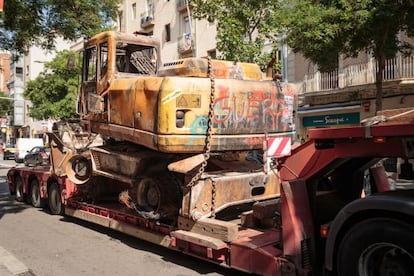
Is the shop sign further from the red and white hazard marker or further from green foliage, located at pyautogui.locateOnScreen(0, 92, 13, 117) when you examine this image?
green foliage, located at pyautogui.locateOnScreen(0, 92, 13, 117)

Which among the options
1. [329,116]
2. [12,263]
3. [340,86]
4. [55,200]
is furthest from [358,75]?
[12,263]

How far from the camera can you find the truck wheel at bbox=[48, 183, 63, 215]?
10169 mm

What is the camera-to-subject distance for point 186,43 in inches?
1222

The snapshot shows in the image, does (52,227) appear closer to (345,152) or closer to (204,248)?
(204,248)

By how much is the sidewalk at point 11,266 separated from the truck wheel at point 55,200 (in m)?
3.14

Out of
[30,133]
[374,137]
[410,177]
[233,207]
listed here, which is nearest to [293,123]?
[233,207]

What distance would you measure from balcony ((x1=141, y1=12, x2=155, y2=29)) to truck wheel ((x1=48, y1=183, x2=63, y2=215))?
26.9m

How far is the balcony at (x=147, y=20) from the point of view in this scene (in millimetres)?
35656

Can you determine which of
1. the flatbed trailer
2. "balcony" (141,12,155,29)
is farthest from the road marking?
"balcony" (141,12,155,29)

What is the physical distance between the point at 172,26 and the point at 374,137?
31.2m

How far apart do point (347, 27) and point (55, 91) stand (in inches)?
1222

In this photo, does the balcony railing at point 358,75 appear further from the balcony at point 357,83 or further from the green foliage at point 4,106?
the green foliage at point 4,106

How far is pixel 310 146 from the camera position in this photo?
453 centimetres

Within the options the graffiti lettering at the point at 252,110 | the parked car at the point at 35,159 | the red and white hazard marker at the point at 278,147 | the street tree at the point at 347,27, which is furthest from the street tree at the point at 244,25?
the red and white hazard marker at the point at 278,147
